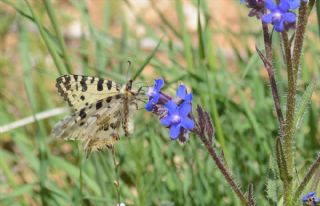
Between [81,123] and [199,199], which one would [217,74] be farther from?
[81,123]

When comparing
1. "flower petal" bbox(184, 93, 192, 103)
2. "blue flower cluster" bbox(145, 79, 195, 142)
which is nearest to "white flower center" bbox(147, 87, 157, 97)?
"blue flower cluster" bbox(145, 79, 195, 142)

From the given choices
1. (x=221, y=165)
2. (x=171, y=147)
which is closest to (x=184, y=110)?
(x=221, y=165)

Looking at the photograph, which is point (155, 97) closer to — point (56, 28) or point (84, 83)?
point (84, 83)

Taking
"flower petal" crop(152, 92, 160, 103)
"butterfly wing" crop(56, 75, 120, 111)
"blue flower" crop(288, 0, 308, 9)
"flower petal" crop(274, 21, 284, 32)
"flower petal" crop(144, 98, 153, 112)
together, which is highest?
"blue flower" crop(288, 0, 308, 9)

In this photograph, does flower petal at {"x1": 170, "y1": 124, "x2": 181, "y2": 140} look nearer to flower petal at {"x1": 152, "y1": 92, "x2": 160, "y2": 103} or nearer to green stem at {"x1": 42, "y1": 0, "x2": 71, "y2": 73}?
A: flower petal at {"x1": 152, "y1": 92, "x2": 160, "y2": 103}

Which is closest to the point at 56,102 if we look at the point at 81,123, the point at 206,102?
the point at 206,102

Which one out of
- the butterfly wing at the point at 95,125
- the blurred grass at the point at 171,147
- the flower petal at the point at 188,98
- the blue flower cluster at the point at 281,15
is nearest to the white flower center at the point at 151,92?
the flower petal at the point at 188,98
